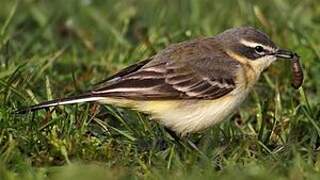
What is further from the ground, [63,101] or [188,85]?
[63,101]

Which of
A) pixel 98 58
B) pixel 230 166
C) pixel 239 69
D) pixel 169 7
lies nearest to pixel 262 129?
pixel 239 69

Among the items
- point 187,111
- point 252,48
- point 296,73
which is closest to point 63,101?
point 187,111

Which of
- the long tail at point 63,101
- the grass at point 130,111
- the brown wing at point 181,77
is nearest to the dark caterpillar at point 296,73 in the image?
the grass at point 130,111

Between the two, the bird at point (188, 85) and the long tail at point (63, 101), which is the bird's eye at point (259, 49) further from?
the long tail at point (63, 101)

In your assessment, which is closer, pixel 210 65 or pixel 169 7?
pixel 210 65

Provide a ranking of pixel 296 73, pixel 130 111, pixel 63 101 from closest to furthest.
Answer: pixel 63 101 < pixel 130 111 < pixel 296 73

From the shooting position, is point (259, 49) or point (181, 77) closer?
point (181, 77)

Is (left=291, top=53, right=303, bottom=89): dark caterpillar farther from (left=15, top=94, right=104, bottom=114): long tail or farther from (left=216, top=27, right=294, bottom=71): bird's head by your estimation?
(left=15, top=94, right=104, bottom=114): long tail

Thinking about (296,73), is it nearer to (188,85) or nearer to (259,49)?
(259,49)

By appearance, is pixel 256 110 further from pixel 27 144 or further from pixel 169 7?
pixel 169 7
